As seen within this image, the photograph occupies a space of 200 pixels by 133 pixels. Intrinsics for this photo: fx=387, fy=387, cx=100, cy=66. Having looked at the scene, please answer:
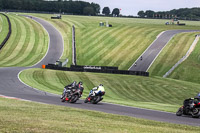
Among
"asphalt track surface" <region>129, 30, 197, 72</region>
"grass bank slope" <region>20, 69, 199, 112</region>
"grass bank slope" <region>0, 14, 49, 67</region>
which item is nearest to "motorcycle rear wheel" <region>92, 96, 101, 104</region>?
"grass bank slope" <region>20, 69, 199, 112</region>

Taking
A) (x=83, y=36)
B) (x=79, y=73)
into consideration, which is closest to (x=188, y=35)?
(x=83, y=36)

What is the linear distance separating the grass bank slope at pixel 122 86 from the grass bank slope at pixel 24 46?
945 inches

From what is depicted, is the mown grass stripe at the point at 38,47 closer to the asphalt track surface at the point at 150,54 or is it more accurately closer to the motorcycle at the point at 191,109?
the asphalt track surface at the point at 150,54

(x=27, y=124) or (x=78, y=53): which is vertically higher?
(x=27, y=124)

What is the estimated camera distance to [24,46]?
93.6 m

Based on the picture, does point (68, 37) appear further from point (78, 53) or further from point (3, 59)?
point (3, 59)

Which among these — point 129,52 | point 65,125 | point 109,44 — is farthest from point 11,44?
point 65,125

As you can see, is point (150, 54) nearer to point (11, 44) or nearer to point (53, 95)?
point (11, 44)

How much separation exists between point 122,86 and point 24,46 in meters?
49.6

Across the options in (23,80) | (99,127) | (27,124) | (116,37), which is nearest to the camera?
(27,124)

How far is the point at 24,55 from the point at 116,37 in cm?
2703

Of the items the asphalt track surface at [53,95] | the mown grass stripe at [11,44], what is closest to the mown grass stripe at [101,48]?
the asphalt track surface at [53,95]

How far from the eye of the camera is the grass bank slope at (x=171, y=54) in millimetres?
71894

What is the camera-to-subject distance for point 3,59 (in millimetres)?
81125
